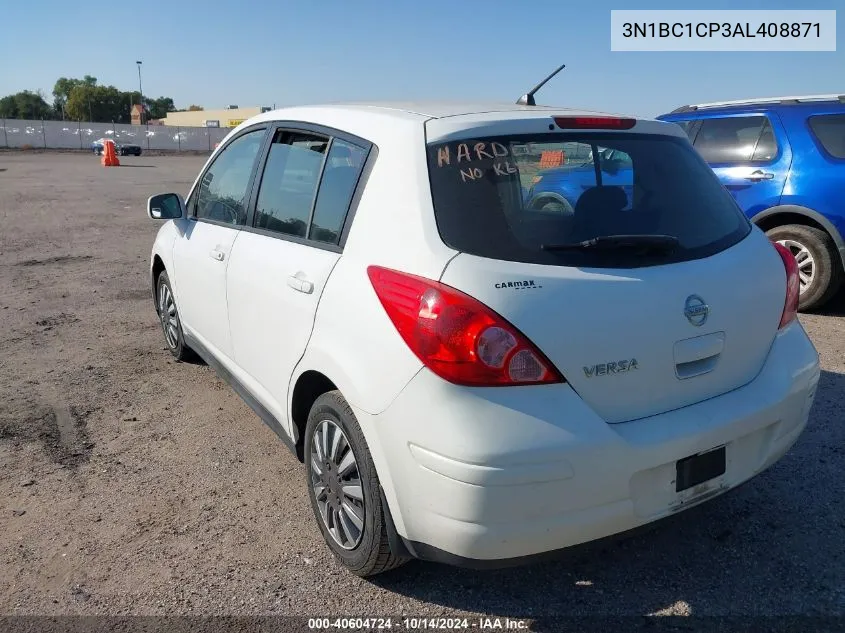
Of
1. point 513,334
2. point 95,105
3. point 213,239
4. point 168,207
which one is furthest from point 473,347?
point 95,105

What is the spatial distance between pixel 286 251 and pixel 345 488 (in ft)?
3.50

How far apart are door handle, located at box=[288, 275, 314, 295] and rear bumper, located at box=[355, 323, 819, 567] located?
65 centimetres

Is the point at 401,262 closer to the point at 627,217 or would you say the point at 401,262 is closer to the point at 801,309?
the point at 627,217

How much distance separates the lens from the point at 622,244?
7.90 feet

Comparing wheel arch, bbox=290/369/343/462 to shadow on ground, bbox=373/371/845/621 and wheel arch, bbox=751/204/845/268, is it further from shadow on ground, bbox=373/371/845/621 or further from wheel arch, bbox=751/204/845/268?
wheel arch, bbox=751/204/845/268

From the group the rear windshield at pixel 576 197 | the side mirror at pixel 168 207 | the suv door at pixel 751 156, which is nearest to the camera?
the rear windshield at pixel 576 197

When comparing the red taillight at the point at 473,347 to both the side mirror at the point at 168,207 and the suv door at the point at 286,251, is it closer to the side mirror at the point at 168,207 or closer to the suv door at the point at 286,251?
the suv door at the point at 286,251

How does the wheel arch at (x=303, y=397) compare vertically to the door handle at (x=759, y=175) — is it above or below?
below

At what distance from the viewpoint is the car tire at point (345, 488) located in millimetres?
2512

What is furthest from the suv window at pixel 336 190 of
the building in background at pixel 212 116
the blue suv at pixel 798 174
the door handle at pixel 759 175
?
the building in background at pixel 212 116

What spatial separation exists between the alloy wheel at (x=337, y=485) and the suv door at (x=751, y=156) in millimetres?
5304

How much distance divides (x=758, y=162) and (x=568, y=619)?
220 inches

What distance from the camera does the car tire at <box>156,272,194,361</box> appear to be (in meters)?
5.02

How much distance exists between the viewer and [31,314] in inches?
262
